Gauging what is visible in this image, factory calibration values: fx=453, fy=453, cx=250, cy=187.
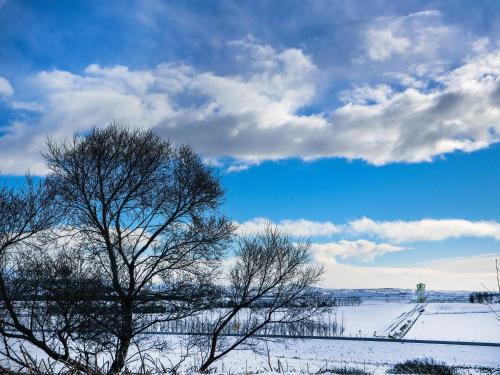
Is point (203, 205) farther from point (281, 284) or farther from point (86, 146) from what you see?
point (281, 284)

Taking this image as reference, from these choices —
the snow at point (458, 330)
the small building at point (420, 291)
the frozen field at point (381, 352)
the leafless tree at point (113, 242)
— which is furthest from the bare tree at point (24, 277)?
the small building at point (420, 291)

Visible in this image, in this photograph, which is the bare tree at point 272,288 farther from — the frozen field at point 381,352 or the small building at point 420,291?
the small building at point 420,291

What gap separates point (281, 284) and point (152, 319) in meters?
6.91

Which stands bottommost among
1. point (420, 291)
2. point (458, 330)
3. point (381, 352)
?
point (458, 330)

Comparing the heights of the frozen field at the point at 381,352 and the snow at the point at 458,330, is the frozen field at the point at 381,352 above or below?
above

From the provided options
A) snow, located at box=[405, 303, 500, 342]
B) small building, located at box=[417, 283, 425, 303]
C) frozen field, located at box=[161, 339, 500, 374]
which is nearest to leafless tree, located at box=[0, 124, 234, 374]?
frozen field, located at box=[161, 339, 500, 374]

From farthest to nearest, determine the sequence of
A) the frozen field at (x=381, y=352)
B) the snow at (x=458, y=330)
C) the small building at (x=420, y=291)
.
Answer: the small building at (x=420, y=291) < the snow at (x=458, y=330) < the frozen field at (x=381, y=352)

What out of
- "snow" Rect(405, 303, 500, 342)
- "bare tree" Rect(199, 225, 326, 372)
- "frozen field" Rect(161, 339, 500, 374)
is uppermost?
"bare tree" Rect(199, 225, 326, 372)

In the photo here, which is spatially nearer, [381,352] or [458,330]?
[381,352]

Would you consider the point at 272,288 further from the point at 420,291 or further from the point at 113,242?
the point at 420,291


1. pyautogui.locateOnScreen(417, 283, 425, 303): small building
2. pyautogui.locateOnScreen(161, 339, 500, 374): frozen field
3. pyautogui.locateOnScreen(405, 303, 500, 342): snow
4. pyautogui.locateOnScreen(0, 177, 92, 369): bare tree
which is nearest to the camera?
pyautogui.locateOnScreen(0, 177, 92, 369): bare tree

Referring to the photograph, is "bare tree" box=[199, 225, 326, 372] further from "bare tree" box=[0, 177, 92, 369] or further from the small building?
the small building

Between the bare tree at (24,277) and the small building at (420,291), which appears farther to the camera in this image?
the small building at (420,291)

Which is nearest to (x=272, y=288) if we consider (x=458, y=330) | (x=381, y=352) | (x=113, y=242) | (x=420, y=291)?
(x=113, y=242)
